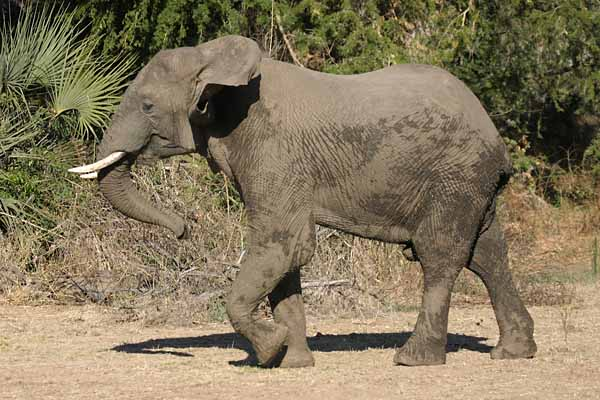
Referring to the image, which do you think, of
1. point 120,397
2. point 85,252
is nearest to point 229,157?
point 120,397

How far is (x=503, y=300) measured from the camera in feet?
31.4

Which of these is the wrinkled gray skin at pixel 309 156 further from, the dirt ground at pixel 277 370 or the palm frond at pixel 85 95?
the palm frond at pixel 85 95

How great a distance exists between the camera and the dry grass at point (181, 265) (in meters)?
12.3

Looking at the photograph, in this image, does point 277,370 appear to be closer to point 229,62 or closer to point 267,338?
point 267,338

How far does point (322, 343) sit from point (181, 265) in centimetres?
260

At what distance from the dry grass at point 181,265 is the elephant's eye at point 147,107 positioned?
3.12m

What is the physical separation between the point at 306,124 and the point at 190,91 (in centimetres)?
82

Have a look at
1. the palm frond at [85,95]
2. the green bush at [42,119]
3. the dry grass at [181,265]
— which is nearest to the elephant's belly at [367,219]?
the dry grass at [181,265]

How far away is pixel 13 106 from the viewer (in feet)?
46.1

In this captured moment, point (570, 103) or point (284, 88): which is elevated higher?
point (284, 88)

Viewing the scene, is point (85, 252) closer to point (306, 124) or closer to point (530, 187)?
point (306, 124)

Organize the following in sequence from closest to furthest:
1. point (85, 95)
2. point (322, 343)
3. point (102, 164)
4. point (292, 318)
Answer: point (102, 164)
point (292, 318)
point (322, 343)
point (85, 95)

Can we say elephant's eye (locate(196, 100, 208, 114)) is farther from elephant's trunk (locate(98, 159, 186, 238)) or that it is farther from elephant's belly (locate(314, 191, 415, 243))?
elephant's belly (locate(314, 191, 415, 243))

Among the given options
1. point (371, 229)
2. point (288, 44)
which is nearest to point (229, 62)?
point (371, 229)
